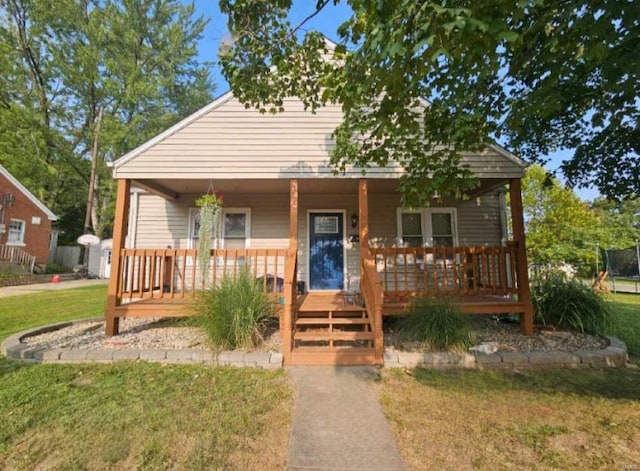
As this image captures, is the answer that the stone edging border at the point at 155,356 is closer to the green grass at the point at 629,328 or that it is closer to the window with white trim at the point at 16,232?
the green grass at the point at 629,328

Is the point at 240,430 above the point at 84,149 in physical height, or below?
below

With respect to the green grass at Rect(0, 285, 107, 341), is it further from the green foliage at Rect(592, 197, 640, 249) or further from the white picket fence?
the green foliage at Rect(592, 197, 640, 249)

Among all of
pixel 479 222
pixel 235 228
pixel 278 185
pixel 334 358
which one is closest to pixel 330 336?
pixel 334 358

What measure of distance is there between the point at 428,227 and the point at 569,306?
3.14 metres

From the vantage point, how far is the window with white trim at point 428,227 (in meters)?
7.70

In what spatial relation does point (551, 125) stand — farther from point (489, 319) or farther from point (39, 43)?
point (39, 43)

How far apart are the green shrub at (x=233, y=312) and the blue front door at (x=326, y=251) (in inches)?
114

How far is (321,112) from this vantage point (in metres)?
6.18

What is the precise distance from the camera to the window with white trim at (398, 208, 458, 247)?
770 cm

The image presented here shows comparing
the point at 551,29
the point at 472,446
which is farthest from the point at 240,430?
the point at 551,29

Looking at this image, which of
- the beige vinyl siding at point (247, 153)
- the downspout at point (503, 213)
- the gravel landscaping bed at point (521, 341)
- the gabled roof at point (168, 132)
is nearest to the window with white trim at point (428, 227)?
the downspout at point (503, 213)

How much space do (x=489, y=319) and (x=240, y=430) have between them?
18.9 ft

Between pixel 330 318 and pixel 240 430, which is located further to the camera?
pixel 330 318

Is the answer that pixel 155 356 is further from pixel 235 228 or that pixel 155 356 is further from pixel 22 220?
pixel 22 220
